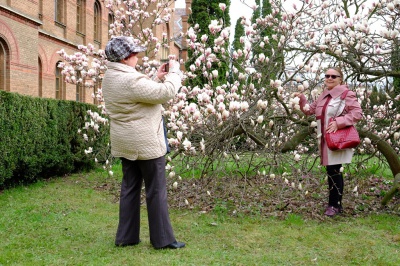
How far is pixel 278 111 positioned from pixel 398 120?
181 cm

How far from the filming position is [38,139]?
792 centimetres

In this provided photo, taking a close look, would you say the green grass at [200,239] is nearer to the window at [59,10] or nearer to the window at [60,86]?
the window at [60,86]

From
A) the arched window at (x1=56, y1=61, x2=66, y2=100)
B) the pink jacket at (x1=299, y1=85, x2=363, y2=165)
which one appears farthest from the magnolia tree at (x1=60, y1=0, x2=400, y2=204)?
the arched window at (x1=56, y1=61, x2=66, y2=100)

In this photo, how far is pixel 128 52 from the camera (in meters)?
3.67

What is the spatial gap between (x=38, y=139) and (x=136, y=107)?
4999 millimetres

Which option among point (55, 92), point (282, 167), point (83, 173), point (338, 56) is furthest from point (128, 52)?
point (55, 92)

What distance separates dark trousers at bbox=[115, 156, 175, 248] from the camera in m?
3.73

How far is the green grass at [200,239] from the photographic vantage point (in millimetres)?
3604

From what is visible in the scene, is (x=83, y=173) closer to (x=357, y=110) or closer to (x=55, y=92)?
(x=357, y=110)

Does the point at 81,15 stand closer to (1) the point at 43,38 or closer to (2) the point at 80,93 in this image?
(2) the point at 80,93

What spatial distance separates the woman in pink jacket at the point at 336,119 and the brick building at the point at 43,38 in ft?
34.3

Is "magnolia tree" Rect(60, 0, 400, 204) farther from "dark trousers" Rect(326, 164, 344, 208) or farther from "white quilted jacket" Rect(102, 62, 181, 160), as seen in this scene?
"white quilted jacket" Rect(102, 62, 181, 160)

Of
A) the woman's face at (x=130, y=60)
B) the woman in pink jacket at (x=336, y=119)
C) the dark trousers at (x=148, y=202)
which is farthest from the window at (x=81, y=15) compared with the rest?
the dark trousers at (x=148, y=202)

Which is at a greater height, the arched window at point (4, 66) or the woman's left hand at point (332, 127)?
the arched window at point (4, 66)
